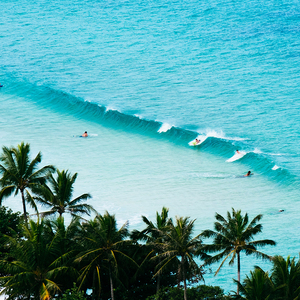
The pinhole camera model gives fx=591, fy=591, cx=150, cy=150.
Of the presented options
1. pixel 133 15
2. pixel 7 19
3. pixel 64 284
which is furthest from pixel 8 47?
pixel 64 284

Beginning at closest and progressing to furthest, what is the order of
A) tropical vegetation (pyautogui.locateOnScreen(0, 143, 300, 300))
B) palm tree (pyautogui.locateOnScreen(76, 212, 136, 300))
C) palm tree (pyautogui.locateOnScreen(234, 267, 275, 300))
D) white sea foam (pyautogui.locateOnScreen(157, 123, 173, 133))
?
1. palm tree (pyautogui.locateOnScreen(234, 267, 275, 300))
2. tropical vegetation (pyautogui.locateOnScreen(0, 143, 300, 300))
3. palm tree (pyautogui.locateOnScreen(76, 212, 136, 300))
4. white sea foam (pyautogui.locateOnScreen(157, 123, 173, 133))

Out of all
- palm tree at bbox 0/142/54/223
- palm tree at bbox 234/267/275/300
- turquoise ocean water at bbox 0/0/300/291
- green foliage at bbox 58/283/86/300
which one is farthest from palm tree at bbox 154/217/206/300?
palm tree at bbox 0/142/54/223

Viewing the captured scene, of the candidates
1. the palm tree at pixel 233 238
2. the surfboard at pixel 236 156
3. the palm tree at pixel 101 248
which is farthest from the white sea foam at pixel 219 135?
the palm tree at pixel 101 248

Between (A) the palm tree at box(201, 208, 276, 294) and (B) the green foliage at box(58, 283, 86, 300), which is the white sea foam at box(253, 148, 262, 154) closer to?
(A) the palm tree at box(201, 208, 276, 294)

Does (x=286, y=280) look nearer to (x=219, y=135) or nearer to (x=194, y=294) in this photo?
(x=194, y=294)

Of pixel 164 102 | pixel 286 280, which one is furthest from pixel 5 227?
pixel 164 102
